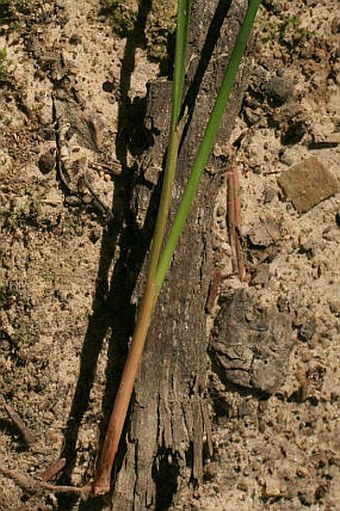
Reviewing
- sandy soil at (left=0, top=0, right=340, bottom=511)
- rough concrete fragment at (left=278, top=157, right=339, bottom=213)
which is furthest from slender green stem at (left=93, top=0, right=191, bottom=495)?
rough concrete fragment at (left=278, top=157, right=339, bottom=213)

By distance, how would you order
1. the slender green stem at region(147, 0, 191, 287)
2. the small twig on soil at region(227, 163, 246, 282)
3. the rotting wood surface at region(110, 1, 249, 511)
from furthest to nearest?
the small twig on soil at region(227, 163, 246, 282)
the rotting wood surface at region(110, 1, 249, 511)
the slender green stem at region(147, 0, 191, 287)

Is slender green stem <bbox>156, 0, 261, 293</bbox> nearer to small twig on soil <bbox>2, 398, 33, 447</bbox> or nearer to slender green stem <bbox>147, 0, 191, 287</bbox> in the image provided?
slender green stem <bbox>147, 0, 191, 287</bbox>

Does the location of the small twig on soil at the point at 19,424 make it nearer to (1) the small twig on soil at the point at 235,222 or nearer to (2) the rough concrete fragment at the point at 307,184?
(1) the small twig on soil at the point at 235,222

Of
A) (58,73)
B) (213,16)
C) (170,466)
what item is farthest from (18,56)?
(170,466)

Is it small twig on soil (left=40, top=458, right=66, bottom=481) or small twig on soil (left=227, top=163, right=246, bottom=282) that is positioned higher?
small twig on soil (left=227, top=163, right=246, bottom=282)

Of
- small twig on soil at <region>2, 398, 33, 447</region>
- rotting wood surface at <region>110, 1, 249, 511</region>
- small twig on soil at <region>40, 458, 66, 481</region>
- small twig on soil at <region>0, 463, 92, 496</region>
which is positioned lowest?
small twig on soil at <region>0, 463, 92, 496</region>

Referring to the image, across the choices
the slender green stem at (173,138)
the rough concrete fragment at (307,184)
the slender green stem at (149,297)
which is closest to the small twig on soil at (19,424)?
the slender green stem at (149,297)
